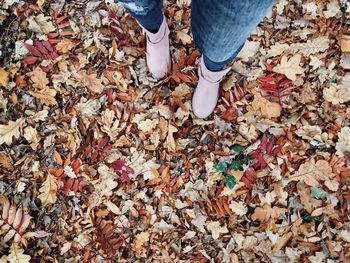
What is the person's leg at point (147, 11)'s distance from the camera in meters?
1.34

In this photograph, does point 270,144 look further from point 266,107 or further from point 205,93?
point 205,93

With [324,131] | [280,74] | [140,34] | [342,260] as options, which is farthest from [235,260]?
[140,34]

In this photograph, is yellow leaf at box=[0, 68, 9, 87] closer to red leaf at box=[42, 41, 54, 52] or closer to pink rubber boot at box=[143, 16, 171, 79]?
red leaf at box=[42, 41, 54, 52]

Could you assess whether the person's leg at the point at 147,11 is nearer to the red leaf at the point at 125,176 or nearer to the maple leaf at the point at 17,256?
the red leaf at the point at 125,176

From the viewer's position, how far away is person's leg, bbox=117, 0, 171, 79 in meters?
1.38

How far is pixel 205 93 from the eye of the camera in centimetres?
194

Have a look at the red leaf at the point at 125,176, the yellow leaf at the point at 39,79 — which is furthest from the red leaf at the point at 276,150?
the yellow leaf at the point at 39,79

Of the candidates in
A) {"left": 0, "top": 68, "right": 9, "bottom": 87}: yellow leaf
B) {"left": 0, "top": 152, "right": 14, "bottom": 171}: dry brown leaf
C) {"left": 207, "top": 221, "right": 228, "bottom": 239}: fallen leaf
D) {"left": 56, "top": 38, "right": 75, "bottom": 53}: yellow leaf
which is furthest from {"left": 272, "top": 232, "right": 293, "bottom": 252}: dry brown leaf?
{"left": 0, "top": 68, "right": 9, "bottom": 87}: yellow leaf

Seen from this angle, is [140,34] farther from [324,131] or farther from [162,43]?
[324,131]

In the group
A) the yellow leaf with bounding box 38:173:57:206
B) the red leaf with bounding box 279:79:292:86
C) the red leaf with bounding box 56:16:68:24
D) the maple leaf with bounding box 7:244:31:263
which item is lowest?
the maple leaf with bounding box 7:244:31:263

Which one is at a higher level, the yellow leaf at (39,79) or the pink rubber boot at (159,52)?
the pink rubber boot at (159,52)

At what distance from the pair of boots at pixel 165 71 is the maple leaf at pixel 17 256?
1067 mm

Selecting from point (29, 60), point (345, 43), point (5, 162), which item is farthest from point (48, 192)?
point (345, 43)

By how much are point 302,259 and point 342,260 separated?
0.60ft
